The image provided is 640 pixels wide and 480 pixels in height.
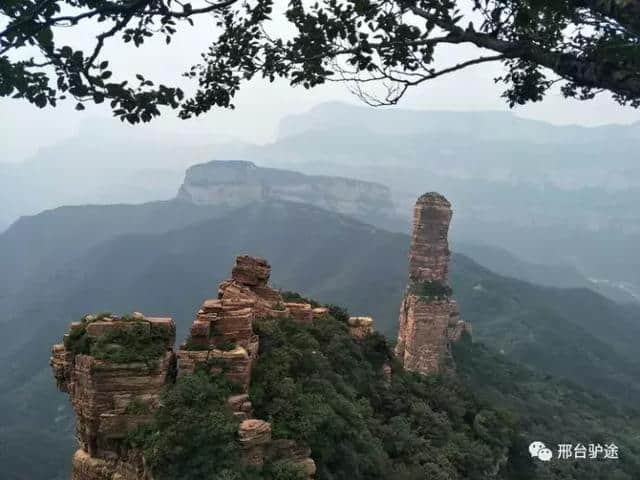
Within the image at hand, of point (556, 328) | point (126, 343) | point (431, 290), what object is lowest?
point (556, 328)

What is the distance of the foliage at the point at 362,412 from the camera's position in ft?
41.8

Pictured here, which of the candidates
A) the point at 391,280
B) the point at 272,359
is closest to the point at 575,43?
the point at 272,359

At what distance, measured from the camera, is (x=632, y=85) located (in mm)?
5770

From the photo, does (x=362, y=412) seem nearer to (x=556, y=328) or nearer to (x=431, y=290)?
(x=431, y=290)

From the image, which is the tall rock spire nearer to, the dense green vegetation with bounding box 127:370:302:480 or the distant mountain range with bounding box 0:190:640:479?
the dense green vegetation with bounding box 127:370:302:480

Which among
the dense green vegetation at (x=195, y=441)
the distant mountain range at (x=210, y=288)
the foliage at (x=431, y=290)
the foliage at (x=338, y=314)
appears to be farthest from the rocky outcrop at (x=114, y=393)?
the distant mountain range at (x=210, y=288)

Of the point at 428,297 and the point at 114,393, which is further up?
the point at 114,393

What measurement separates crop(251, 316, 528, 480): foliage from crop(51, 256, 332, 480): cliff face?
761 mm

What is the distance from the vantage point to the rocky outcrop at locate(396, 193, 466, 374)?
40.2 m

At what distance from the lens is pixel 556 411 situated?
42156 millimetres

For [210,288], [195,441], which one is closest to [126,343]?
[195,441]

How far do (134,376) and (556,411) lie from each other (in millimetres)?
39255

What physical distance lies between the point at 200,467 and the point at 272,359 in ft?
14.2

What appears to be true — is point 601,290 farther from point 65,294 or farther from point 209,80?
point 209,80
